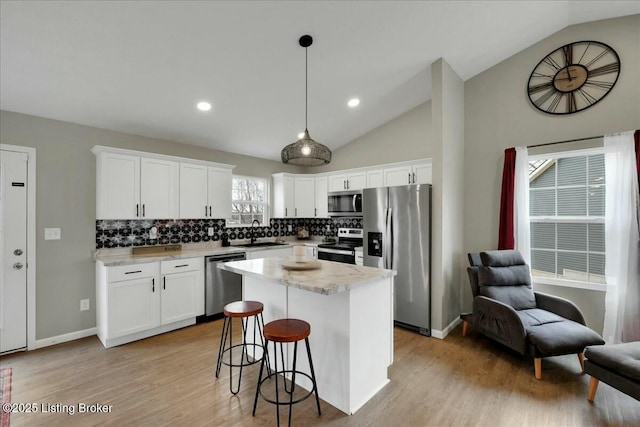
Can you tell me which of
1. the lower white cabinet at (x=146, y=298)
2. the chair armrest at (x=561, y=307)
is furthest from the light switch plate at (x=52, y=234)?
the chair armrest at (x=561, y=307)

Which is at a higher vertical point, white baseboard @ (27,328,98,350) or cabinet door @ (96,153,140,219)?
cabinet door @ (96,153,140,219)

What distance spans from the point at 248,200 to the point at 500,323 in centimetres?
405

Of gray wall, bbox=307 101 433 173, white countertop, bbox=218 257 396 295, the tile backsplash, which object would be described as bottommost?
white countertop, bbox=218 257 396 295

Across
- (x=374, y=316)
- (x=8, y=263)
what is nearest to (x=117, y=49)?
(x=8, y=263)

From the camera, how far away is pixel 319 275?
226 cm

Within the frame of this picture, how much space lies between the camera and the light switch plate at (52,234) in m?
3.18

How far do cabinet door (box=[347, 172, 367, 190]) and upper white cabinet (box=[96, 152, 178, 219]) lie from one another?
8.32 ft

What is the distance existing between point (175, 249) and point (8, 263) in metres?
1.61

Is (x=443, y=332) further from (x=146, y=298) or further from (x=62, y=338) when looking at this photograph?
(x=62, y=338)

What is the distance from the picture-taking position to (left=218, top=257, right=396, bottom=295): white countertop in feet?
6.34

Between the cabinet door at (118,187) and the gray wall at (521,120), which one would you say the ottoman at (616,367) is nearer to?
the gray wall at (521,120)

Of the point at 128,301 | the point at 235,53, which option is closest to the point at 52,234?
the point at 128,301

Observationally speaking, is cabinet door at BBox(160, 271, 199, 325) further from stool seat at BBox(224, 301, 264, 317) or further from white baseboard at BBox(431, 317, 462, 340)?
white baseboard at BBox(431, 317, 462, 340)

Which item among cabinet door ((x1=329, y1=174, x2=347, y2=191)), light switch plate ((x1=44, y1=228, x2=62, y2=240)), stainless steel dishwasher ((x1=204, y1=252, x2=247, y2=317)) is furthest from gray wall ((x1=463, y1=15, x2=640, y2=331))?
light switch plate ((x1=44, y1=228, x2=62, y2=240))
